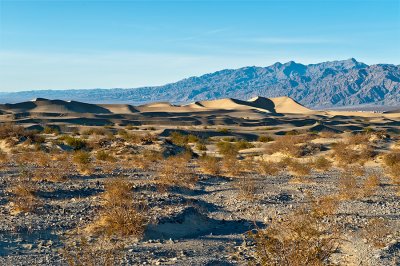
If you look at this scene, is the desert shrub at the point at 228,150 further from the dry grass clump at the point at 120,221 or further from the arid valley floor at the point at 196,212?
the dry grass clump at the point at 120,221

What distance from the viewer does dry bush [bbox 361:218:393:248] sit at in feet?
38.0

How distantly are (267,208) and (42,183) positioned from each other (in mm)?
8110

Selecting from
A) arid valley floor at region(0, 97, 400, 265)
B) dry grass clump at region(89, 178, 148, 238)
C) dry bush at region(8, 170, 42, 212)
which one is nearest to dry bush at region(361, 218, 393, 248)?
arid valley floor at region(0, 97, 400, 265)

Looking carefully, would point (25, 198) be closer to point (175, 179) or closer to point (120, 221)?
point (120, 221)

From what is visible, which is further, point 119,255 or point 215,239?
point 215,239

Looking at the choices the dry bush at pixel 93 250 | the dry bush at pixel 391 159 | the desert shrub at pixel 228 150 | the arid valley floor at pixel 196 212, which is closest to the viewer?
the dry bush at pixel 93 250

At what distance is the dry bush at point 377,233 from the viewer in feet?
38.0

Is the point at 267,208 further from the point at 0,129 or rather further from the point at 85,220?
the point at 0,129

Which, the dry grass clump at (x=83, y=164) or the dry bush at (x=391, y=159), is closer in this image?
the dry grass clump at (x=83, y=164)

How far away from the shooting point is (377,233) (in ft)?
39.5

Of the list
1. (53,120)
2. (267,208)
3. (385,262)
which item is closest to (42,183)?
(267,208)

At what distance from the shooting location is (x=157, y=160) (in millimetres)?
30859

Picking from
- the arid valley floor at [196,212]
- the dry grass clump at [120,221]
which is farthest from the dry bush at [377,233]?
the dry grass clump at [120,221]

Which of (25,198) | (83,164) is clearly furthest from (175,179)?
(25,198)
